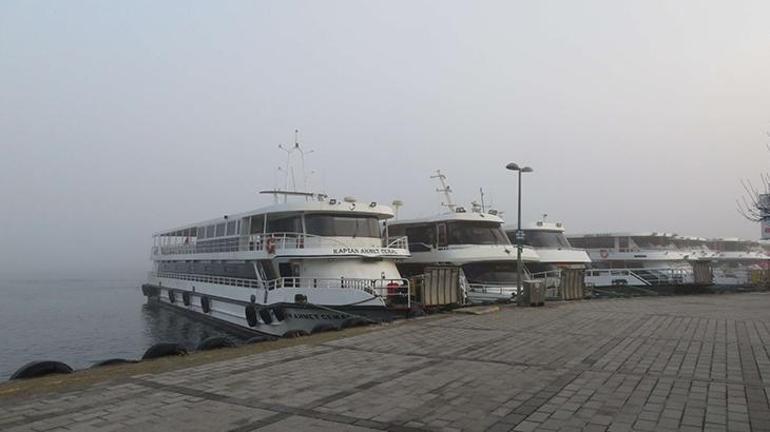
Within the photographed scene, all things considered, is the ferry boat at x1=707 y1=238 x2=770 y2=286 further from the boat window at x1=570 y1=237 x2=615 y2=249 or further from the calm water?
the calm water

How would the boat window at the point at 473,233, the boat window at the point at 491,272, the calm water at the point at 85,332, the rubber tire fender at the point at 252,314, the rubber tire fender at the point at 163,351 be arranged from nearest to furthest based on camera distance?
the rubber tire fender at the point at 163,351
the rubber tire fender at the point at 252,314
the calm water at the point at 85,332
the boat window at the point at 491,272
the boat window at the point at 473,233

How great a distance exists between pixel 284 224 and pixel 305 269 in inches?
111

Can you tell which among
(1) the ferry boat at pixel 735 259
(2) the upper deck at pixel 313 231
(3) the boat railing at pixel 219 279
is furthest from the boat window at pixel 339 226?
(1) the ferry boat at pixel 735 259

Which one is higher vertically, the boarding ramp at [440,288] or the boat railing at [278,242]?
the boat railing at [278,242]

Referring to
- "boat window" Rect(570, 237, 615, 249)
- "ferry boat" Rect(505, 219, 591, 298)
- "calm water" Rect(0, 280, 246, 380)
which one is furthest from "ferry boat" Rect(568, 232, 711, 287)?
"calm water" Rect(0, 280, 246, 380)

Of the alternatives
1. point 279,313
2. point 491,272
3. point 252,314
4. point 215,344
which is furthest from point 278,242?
point 215,344

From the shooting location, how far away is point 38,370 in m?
8.27

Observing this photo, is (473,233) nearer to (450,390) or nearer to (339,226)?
(339,226)

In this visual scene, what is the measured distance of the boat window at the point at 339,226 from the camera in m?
22.3

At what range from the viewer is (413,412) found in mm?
5754

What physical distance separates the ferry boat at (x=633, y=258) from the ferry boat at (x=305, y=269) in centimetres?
1643

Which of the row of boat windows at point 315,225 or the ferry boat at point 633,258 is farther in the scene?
the ferry boat at point 633,258

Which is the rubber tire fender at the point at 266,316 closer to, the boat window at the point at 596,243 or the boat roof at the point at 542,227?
the boat roof at the point at 542,227

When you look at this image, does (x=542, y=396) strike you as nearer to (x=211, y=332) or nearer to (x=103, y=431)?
(x=103, y=431)
